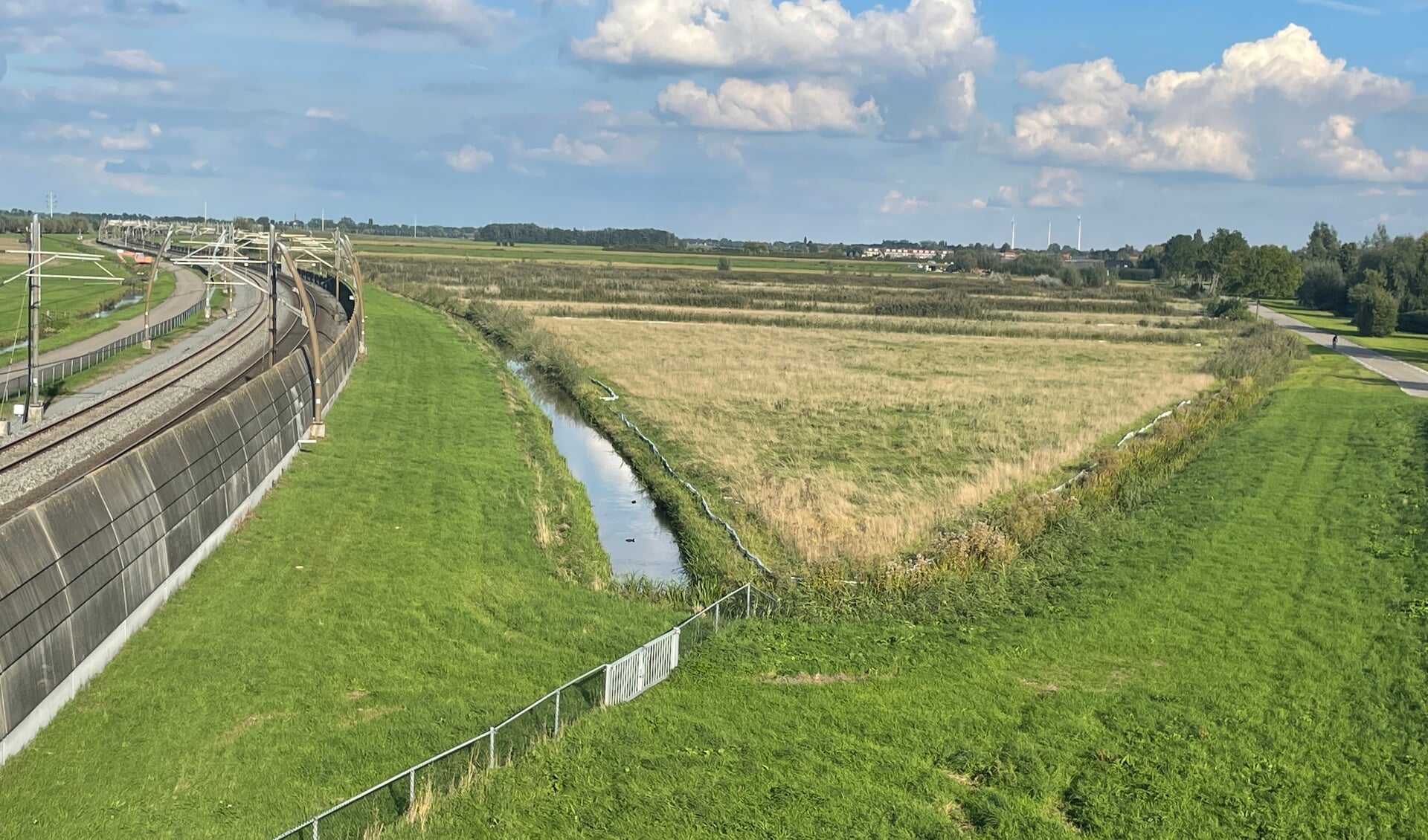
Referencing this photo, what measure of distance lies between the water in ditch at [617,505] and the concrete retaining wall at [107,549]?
8.48 m

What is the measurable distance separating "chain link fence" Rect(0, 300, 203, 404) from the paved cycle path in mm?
56823

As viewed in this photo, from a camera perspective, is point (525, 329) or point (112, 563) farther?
point (525, 329)

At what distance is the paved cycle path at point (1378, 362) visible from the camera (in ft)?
197

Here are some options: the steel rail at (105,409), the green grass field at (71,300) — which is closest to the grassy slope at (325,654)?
the steel rail at (105,409)

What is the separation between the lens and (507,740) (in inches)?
588

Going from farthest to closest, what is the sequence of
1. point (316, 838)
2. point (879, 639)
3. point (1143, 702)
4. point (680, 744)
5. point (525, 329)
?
point (525, 329) → point (879, 639) → point (1143, 702) → point (680, 744) → point (316, 838)

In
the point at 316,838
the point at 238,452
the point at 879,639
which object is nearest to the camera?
the point at 316,838

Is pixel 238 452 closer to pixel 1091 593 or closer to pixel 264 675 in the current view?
pixel 264 675

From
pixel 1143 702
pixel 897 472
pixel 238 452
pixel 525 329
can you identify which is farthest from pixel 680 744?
pixel 525 329

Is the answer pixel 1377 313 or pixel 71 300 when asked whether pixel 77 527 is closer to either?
pixel 71 300

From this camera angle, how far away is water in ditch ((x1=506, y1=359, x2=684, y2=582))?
27.2 m

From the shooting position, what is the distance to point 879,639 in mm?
19609

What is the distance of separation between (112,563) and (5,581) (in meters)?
3.49

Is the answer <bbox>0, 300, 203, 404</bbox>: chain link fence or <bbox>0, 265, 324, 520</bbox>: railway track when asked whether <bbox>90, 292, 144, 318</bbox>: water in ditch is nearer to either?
<bbox>0, 300, 203, 404</bbox>: chain link fence
